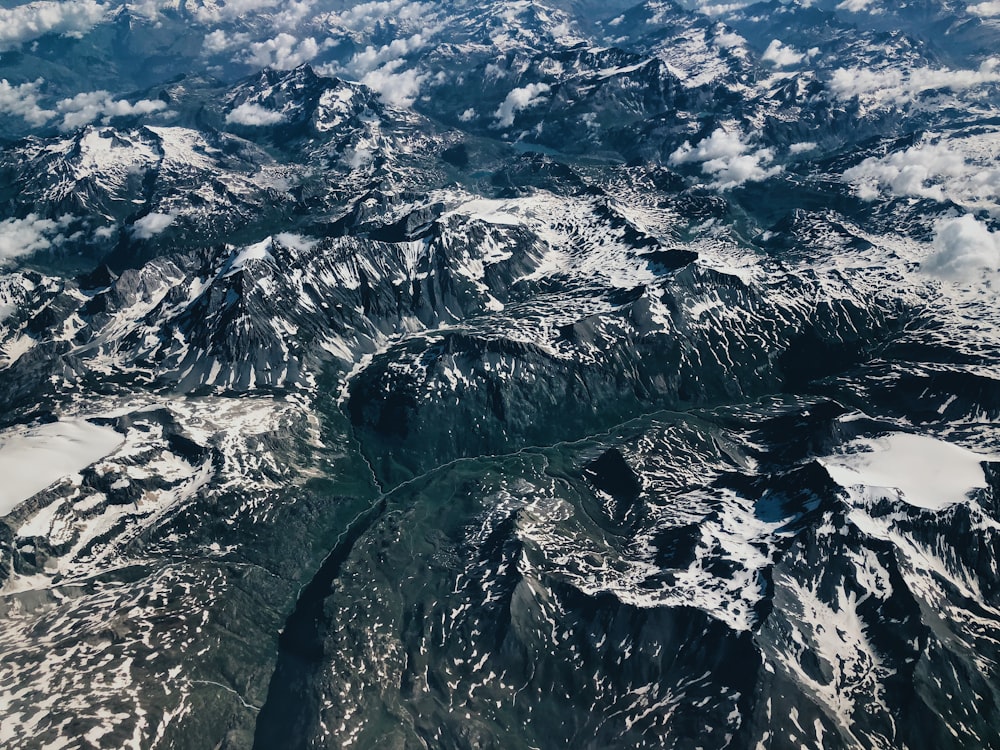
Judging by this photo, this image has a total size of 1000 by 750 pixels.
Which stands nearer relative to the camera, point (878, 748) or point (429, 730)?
point (878, 748)

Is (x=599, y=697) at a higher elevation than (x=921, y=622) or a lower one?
lower

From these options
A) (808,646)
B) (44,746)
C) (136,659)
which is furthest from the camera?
(136,659)

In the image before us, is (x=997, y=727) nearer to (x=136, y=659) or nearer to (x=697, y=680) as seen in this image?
(x=697, y=680)

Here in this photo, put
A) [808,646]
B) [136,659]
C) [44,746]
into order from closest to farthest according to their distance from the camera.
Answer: [44,746] < [808,646] < [136,659]

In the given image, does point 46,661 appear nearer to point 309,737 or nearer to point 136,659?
point 136,659

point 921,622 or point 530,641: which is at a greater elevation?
point 921,622

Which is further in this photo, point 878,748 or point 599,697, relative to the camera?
point 599,697

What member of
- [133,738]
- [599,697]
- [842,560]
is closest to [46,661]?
[133,738]

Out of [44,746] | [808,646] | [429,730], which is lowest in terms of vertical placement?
[429,730]

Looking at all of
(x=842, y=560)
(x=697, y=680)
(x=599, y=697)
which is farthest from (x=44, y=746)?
(x=842, y=560)
